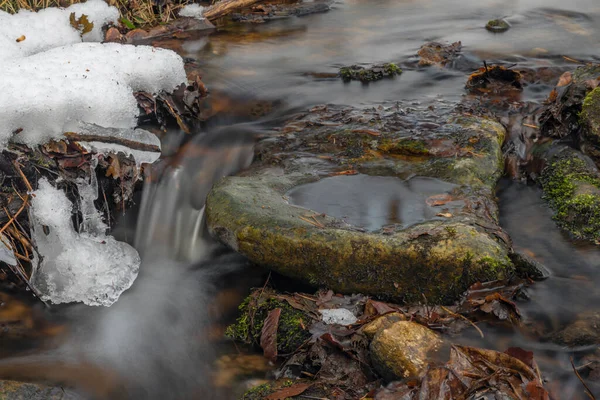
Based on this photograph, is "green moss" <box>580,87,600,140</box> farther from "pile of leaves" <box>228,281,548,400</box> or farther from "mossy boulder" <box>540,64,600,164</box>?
"pile of leaves" <box>228,281,548,400</box>

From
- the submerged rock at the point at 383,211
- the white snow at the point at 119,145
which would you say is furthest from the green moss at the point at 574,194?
the white snow at the point at 119,145

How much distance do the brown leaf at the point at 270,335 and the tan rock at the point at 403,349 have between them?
745mm

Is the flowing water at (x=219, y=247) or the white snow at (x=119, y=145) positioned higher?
the white snow at (x=119, y=145)

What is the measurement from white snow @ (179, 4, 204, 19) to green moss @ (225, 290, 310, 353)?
20.2 feet

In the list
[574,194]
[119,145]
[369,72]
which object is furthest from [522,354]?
[369,72]

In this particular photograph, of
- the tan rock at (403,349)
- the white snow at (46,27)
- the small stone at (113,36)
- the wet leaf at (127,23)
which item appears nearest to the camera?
the tan rock at (403,349)

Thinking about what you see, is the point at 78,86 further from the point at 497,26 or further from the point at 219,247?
the point at 497,26

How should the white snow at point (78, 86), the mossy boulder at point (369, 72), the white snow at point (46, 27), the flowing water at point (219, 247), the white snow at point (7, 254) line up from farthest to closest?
the mossy boulder at point (369, 72) → the white snow at point (46, 27) → the white snow at point (78, 86) → the white snow at point (7, 254) → the flowing water at point (219, 247)

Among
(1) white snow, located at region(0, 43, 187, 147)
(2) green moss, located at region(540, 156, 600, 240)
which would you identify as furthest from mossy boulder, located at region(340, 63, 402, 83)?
(2) green moss, located at region(540, 156, 600, 240)

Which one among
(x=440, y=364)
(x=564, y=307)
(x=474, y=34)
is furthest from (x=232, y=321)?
(x=474, y=34)

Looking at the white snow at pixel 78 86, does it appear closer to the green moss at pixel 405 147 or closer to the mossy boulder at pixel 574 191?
the green moss at pixel 405 147

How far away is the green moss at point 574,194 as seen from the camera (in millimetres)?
3998

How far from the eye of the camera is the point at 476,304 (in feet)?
10.6

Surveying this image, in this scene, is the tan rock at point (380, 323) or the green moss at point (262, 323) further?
the green moss at point (262, 323)
